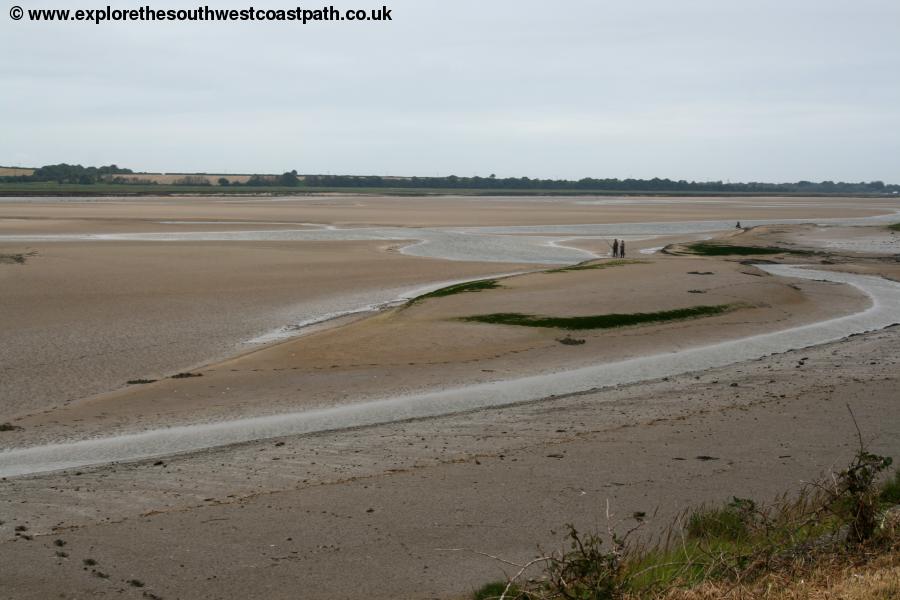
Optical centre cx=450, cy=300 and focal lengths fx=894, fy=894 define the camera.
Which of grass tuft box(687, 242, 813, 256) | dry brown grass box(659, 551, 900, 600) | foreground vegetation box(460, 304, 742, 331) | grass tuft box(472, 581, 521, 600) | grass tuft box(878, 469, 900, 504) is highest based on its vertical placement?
grass tuft box(687, 242, 813, 256)

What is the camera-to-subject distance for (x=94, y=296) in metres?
20.0

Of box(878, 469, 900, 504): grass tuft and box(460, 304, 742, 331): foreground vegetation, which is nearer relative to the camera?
box(878, 469, 900, 504): grass tuft

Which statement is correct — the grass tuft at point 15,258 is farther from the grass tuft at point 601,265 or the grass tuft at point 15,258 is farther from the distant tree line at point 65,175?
the distant tree line at point 65,175

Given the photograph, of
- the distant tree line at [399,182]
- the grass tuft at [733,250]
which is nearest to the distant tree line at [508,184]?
the distant tree line at [399,182]

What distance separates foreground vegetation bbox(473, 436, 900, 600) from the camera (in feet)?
15.6

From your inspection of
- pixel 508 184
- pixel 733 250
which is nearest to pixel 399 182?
pixel 508 184

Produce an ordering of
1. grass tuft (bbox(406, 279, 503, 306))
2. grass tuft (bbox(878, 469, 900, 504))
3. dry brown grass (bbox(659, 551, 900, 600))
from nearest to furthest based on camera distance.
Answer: dry brown grass (bbox(659, 551, 900, 600)) < grass tuft (bbox(878, 469, 900, 504)) < grass tuft (bbox(406, 279, 503, 306))

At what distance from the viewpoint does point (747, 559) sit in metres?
5.21

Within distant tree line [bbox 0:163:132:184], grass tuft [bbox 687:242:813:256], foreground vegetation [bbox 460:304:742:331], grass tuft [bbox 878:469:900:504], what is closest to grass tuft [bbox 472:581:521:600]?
grass tuft [bbox 878:469:900:504]

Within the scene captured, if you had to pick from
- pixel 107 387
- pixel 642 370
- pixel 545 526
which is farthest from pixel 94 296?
pixel 545 526

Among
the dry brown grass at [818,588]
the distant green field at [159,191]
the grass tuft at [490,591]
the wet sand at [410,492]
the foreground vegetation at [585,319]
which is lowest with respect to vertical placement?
the wet sand at [410,492]

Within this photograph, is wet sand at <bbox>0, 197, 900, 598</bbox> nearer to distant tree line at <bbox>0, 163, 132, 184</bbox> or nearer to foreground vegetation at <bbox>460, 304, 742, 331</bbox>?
foreground vegetation at <bbox>460, 304, 742, 331</bbox>

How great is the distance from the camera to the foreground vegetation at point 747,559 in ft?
15.6

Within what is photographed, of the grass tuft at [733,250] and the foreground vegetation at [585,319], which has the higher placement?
the grass tuft at [733,250]
